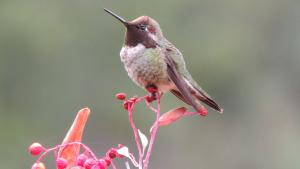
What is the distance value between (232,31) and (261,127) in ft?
5.44

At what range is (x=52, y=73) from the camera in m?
12.1

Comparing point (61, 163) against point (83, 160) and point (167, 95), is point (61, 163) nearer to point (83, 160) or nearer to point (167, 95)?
point (83, 160)

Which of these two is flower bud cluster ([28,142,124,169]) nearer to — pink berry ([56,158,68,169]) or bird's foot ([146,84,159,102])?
pink berry ([56,158,68,169])

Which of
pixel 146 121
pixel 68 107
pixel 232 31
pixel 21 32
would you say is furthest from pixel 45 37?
pixel 232 31

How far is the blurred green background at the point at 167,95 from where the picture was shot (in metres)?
11.5

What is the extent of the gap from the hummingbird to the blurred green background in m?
7.00

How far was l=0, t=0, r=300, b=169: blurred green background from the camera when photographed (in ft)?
37.9

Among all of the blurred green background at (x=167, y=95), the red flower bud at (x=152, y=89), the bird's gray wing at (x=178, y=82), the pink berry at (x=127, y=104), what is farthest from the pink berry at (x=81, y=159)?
the blurred green background at (x=167, y=95)

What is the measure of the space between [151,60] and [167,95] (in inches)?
292

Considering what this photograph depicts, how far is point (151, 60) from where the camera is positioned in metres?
3.45

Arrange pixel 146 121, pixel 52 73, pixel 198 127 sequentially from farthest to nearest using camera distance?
pixel 198 127 → pixel 52 73 → pixel 146 121

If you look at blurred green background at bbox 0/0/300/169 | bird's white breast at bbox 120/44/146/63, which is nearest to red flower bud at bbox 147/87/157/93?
bird's white breast at bbox 120/44/146/63

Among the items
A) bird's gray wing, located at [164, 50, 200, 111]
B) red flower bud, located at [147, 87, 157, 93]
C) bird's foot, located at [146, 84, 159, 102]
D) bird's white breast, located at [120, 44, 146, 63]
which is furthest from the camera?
bird's white breast, located at [120, 44, 146, 63]

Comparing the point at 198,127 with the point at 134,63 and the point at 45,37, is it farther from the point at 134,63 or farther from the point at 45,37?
the point at 134,63
